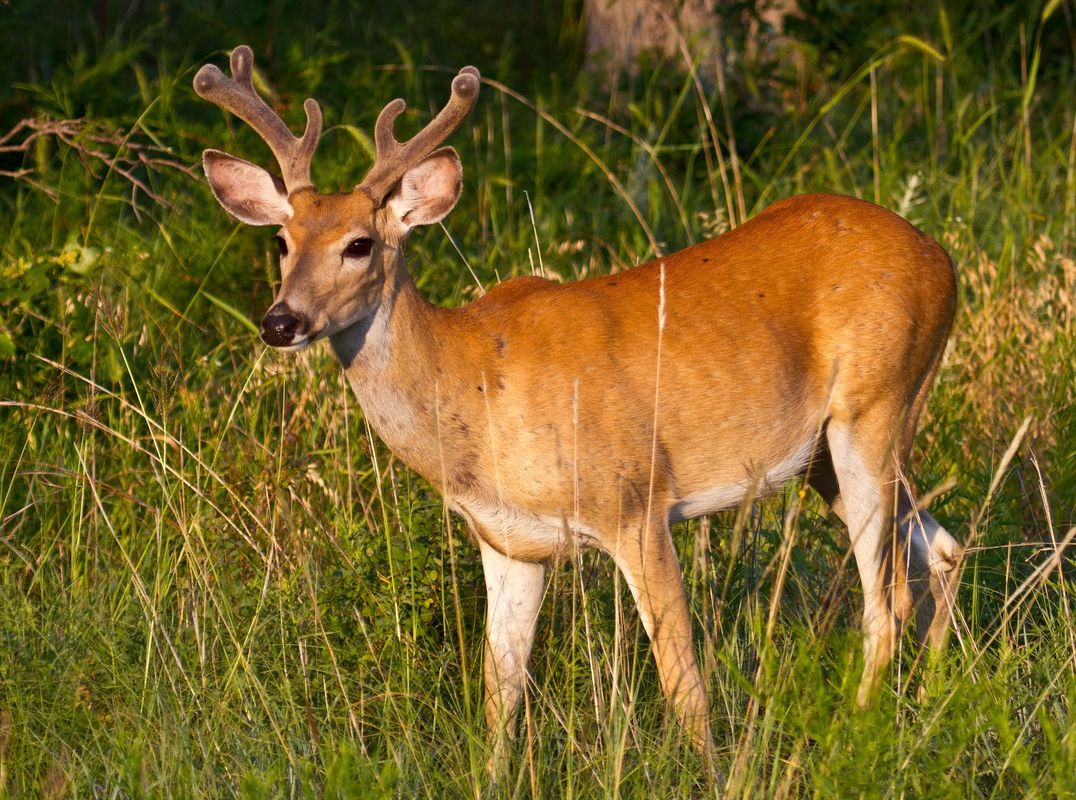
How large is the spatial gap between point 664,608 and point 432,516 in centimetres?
85

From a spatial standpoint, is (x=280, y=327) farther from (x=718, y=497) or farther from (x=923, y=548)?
(x=923, y=548)

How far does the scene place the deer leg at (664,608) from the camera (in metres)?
4.04

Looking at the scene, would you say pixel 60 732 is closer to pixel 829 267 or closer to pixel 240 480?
pixel 240 480

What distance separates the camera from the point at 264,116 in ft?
14.3

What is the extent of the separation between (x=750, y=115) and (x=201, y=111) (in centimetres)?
300

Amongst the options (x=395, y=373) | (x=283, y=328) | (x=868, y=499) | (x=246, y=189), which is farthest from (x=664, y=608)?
(x=246, y=189)

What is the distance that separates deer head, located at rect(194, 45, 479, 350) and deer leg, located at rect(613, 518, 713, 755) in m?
0.96

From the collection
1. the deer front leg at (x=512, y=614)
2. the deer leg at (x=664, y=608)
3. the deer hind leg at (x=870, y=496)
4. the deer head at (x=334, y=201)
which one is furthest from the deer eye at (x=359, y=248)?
the deer hind leg at (x=870, y=496)

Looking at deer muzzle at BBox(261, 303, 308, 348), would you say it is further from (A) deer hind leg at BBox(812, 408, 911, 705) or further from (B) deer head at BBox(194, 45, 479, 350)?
(A) deer hind leg at BBox(812, 408, 911, 705)

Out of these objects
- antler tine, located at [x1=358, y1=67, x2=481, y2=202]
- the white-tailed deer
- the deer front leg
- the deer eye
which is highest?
A: antler tine, located at [x1=358, y1=67, x2=481, y2=202]

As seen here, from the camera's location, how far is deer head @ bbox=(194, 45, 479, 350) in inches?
160

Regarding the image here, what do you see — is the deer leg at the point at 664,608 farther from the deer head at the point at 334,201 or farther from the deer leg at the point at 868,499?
the deer head at the point at 334,201

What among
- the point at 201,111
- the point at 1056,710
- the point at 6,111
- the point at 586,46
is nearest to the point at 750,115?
the point at 586,46

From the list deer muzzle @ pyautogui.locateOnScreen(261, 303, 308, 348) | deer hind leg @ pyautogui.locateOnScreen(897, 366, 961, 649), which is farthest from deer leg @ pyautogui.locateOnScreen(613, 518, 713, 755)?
deer muzzle @ pyautogui.locateOnScreen(261, 303, 308, 348)
